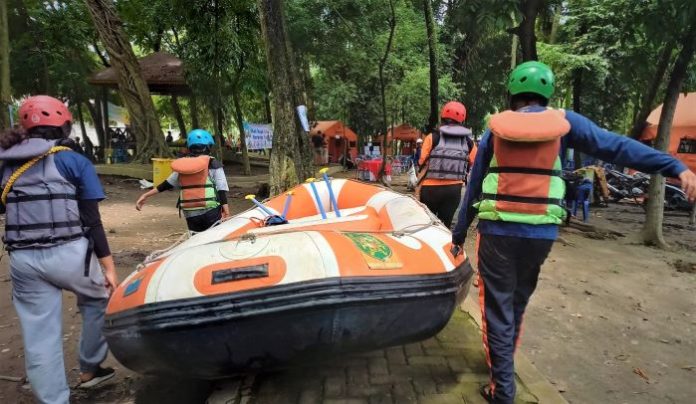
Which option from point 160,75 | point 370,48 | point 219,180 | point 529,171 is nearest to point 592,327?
point 529,171

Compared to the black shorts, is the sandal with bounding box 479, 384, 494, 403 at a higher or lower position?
lower

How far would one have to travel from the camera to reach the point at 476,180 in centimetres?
276

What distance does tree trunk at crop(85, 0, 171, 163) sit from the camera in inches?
533

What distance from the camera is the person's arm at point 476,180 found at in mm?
2668

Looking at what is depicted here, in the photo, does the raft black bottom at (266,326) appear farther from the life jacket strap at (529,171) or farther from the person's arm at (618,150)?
the person's arm at (618,150)

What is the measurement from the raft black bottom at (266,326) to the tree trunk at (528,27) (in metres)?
6.24

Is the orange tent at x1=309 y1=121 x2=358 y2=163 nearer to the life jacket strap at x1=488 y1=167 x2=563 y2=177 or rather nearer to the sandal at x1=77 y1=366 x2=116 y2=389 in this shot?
the sandal at x1=77 y1=366 x2=116 y2=389

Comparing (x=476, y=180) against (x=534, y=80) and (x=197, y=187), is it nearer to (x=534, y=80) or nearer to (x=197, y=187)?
(x=534, y=80)

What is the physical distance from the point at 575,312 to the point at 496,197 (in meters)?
3.06

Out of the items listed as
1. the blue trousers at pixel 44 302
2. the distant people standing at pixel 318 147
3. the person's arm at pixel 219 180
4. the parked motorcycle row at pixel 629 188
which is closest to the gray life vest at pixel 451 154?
the person's arm at pixel 219 180

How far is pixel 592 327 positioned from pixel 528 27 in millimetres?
5134

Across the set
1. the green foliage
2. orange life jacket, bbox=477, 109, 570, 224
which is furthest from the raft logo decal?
the green foliage

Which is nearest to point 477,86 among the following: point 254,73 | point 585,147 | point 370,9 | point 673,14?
Answer: point 370,9

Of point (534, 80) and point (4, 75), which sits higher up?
point (4, 75)
